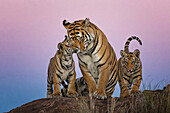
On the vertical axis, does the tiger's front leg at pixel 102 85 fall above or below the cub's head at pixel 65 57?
below

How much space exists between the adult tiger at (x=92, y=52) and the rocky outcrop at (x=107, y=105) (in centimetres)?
33

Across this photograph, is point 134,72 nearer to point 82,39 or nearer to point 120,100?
point 120,100

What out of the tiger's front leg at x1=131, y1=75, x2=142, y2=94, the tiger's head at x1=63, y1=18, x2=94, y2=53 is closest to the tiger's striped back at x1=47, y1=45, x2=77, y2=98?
the tiger's head at x1=63, y1=18, x2=94, y2=53

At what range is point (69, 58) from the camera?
612cm

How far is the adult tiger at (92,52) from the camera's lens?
5.39 m

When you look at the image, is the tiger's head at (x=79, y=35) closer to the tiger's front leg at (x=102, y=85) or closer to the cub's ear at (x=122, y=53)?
the tiger's front leg at (x=102, y=85)

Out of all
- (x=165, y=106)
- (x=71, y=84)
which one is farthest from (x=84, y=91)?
(x=165, y=106)

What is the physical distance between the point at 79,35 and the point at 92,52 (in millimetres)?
493

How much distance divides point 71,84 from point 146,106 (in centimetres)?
183

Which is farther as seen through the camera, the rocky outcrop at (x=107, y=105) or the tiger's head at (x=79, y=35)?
the tiger's head at (x=79, y=35)

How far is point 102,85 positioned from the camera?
5.59 m

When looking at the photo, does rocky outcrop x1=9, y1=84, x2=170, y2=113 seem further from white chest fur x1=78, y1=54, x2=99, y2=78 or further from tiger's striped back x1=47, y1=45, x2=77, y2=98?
white chest fur x1=78, y1=54, x2=99, y2=78

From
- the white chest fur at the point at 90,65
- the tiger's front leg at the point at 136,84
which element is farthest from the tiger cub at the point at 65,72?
the tiger's front leg at the point at 136,84

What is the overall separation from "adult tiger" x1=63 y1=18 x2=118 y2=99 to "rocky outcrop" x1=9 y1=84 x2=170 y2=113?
33 centimetres
